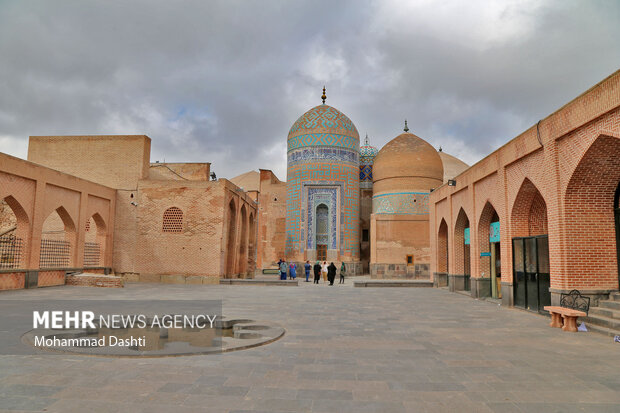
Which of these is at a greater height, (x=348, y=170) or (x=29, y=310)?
(x=348, y=170)

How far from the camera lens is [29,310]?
8766 millimetres

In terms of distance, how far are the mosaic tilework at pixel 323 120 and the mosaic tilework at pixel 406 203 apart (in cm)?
578

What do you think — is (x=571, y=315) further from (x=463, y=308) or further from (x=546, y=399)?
(x=546, y=399)

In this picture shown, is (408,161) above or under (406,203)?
above

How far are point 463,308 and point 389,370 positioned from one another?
22.5 feet

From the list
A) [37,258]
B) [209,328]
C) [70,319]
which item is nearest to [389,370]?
[209,328]

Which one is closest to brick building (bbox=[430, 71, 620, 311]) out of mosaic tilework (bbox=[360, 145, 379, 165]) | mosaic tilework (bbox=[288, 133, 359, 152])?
mosaic tilework (bbox=[288, 133, 359, 152])

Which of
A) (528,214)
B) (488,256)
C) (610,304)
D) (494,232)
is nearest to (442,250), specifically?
(488,256)

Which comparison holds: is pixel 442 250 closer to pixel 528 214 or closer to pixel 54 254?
pixel 528 214

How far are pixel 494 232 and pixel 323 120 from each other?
1909 centimetres

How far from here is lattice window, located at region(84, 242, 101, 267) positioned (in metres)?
18.6

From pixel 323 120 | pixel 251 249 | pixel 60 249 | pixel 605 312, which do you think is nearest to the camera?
pixel 605 312

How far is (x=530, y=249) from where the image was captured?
34.3 feet

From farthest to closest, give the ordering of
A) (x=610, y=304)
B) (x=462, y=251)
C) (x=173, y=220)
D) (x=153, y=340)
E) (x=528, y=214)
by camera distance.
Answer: (x=173, y=220) < (x=462, y=251) < (x=528, y=214) < (x=610, y=304) < (x=153, y=340)
